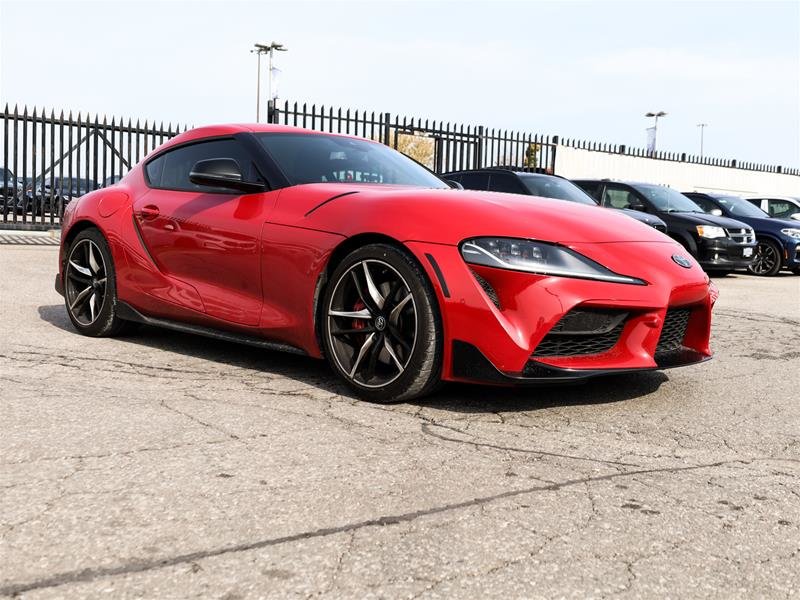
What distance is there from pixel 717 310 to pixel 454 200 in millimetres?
5210

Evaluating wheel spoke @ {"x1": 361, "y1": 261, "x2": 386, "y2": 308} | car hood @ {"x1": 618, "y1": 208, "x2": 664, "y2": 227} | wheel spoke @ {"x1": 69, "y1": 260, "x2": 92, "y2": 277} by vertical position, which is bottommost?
wheel spoke @ {"x1": 69, "y1": 260, "x2": 92, "y2": 277}

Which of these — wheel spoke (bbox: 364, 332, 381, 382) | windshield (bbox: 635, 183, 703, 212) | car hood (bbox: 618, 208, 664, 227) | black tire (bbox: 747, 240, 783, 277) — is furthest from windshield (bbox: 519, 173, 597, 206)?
wheel spoke (bbox: 364, 332, 381, 382)

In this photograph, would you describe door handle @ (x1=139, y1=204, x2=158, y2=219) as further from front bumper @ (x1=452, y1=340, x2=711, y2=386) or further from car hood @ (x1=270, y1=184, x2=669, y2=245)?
front bumper @ (x1=452, y1=340, x2=711, y2=386)

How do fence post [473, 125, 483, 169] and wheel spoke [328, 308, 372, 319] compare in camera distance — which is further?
fence post [473, 125, 483, 169]

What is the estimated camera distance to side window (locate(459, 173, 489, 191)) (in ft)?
41.2

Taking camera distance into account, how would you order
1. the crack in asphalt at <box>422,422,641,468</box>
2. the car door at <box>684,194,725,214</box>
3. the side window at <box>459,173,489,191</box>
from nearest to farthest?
the crack in asphalt at <box>422,422,641,468</box>, the side window at <box>459,173,489,191</box>, the car door at <box>684,194,725,214</box>

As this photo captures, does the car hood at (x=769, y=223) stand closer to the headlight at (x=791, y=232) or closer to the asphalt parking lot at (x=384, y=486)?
the headlight at (x=791, y=232)

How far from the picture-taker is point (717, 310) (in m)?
8.65

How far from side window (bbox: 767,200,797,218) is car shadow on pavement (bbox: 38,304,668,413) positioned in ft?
50.1

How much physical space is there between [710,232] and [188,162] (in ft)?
33.8

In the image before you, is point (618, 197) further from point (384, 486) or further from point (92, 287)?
point (384, 486)

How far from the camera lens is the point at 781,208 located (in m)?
19.0

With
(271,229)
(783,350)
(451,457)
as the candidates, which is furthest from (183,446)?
(783,350)

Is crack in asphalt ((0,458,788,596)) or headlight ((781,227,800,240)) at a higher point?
headlight ((781,227,800,240))
